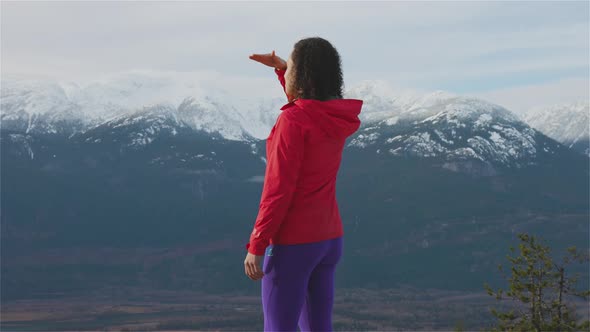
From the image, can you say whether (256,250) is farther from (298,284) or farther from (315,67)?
(315,67)

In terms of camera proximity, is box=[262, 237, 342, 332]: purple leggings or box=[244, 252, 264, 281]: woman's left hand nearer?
box=[244, 252, 264, 281]: woman's left hand

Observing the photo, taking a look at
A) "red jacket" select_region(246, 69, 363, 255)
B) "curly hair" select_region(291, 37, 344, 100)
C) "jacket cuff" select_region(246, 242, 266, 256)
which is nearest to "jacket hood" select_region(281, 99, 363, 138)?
"red jacket" select_region(246, 69, 363, 255)

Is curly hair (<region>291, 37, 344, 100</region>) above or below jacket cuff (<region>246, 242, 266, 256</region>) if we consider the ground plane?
above

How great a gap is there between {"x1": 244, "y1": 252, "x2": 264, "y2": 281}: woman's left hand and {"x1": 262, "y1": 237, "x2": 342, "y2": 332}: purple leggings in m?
0.13

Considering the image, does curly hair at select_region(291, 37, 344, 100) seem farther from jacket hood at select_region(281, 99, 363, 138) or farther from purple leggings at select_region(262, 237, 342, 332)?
purple leggings at select_region(262, 237, 342, 332)

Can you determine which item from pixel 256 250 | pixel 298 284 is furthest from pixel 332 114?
pixel 298 284

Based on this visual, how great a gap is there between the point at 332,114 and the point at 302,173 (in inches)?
20.1

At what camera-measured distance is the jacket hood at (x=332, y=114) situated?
246 inches

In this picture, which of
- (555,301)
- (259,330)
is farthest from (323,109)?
(259,330)

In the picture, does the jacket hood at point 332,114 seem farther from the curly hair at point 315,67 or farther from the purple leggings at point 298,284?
the purple leggings at point 298,284

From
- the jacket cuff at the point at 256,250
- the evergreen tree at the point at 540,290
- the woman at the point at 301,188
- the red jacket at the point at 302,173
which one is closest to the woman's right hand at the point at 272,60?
the woman at the point at 301,188

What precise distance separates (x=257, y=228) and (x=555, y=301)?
18.7 m

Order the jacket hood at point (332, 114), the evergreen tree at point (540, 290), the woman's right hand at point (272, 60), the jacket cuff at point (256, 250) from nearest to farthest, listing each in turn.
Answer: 1. the jacket cuff at point (256, 250)
2. the jacket hood at point (332, 114)
3. the woman's right hand at point (272, 60)
4. the evergreen tree at point (540, 290)

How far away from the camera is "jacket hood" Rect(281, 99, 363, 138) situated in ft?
20.5
